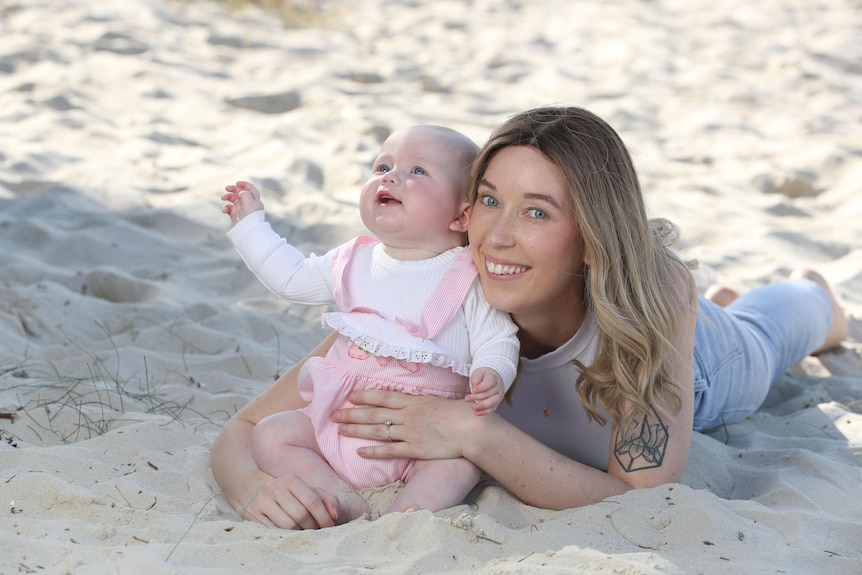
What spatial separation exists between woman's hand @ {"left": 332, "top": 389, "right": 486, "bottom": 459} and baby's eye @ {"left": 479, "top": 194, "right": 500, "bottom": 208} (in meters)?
0.53

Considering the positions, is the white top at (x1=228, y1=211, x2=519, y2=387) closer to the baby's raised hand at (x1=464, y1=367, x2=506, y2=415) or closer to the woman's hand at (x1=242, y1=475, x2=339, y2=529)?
the baby's raised hand at (x1=464, y1=367, x2=506, y2=415)

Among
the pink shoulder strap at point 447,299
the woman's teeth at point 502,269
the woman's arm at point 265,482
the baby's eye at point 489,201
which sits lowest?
the woman's arm at point 265,482

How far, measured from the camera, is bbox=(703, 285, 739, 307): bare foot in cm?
463

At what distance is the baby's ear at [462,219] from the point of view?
2.75 m

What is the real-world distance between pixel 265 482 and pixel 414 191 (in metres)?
0.86

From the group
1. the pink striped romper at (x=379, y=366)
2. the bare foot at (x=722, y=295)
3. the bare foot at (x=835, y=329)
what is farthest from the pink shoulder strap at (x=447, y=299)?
the bare foot at (x=835, y=329)

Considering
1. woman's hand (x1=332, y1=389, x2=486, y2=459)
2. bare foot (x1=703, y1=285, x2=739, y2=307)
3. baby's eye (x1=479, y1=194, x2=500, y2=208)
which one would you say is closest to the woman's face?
baby's eye (x1=479, y1=194, x2=500, y2=208)

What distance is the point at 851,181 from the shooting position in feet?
21.0

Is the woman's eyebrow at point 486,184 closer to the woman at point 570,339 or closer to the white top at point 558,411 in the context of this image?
the woman at point 570,339

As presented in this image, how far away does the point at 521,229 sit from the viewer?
8.59 feet

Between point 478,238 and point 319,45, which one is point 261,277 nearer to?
point 478,238

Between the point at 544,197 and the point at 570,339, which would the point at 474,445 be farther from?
the point at 544,197

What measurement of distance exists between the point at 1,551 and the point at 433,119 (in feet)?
18.1

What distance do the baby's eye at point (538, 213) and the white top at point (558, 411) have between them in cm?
45
